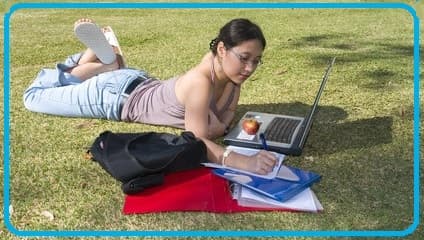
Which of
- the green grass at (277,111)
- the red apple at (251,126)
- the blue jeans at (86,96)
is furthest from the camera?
the blue jeans at (86,96)

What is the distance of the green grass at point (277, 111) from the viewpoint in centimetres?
194

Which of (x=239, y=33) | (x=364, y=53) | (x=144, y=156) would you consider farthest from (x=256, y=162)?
(x=364, y=53)

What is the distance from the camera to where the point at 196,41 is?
4.64 meters

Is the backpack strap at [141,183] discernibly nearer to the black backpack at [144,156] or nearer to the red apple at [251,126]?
the black backpack at [144,156]

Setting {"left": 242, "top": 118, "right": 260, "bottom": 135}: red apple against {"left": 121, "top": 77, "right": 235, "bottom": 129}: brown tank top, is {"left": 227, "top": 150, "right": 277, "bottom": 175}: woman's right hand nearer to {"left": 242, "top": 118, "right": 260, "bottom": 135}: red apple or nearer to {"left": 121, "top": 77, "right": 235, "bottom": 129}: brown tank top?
{"left": 242, "top": 118, "right": 260, "bottom": 135}: red apple

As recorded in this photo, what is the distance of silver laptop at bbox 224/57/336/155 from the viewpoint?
2.46 metres

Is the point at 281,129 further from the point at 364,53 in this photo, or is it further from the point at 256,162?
the point at 364,53

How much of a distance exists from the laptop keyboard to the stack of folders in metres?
0.27

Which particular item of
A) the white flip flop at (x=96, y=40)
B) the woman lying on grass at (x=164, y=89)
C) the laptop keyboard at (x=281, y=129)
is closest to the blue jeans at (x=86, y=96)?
the woman lying on grass at (x=164, y=89)

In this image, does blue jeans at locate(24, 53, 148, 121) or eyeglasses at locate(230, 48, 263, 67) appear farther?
blue jeans at locate(24, 53, 148, 121)

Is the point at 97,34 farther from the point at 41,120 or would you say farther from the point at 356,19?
the point at 356,19

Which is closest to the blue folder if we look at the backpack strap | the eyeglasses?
the backpack strap

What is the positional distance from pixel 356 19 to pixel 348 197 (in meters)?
3.95

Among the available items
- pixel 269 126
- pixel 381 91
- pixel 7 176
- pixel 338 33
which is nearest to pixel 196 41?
pixel 338 33
